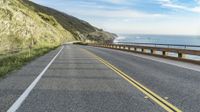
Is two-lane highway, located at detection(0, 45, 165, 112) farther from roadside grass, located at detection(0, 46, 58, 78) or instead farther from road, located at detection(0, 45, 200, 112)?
roadside grass, located at detection(0, 46, 58, 78)

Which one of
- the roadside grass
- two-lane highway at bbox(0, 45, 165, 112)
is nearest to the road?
two-lane highway at bbox(0, 45, 165, 112)

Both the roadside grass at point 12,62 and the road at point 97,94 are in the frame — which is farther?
the roadside grass at point 12,62

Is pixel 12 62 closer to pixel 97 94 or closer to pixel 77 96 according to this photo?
pixel 97 94

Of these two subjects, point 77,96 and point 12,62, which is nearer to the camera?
point 77,96

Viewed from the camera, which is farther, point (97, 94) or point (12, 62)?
point (12, 62)

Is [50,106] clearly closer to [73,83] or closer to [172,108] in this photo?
[172,108]

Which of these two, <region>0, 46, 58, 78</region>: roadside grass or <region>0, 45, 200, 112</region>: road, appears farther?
<region>0, 46, 58, 78</region>: roadside grass

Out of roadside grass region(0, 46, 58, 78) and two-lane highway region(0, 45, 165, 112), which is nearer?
two-lane highway region(0, 45, 165, 112)

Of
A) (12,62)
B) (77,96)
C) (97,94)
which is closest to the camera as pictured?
(77,96)

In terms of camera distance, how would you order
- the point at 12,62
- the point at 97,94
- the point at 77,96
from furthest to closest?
1. the point at 12,62
2. the point at 97,94
3. the point at 77,96

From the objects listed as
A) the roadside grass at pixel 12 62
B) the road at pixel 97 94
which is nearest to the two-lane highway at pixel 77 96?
the road at pixel 97 94

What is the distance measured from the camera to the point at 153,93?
400 inches

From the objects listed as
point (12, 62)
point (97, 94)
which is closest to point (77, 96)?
point (97, 94)

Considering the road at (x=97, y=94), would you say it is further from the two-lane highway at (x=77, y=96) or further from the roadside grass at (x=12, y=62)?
the roadside grass at (x=12, y=62)
